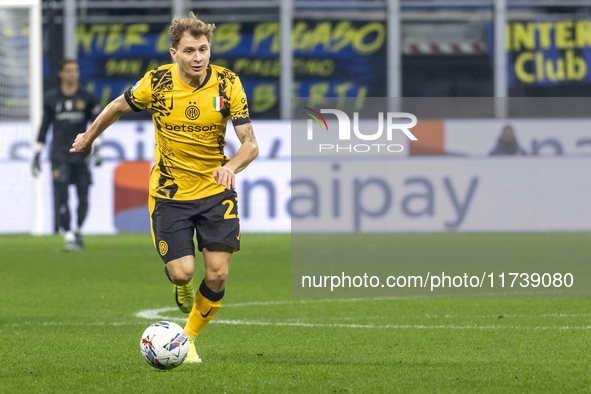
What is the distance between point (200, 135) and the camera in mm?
5965

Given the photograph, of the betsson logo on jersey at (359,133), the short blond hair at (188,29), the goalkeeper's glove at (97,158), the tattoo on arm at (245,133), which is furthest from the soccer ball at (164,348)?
the betsson logo on jersey at (359,133)

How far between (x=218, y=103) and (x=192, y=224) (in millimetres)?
645

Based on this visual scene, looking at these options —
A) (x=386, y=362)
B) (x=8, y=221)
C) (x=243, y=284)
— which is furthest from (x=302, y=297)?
(x=8, y=221)

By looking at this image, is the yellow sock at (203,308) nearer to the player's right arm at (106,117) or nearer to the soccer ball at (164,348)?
the soccer ball at (164,348)

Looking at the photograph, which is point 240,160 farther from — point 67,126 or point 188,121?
point 67,126

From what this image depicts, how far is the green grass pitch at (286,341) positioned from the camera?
5.23 m

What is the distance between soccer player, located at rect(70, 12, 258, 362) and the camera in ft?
19.4

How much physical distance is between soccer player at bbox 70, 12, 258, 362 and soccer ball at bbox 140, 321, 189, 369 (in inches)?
10.7

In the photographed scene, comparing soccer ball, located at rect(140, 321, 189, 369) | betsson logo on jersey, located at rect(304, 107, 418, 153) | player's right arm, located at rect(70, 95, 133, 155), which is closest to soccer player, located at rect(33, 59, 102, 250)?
betsson logo on jersey, located at rect(304, 107, 418, 153)

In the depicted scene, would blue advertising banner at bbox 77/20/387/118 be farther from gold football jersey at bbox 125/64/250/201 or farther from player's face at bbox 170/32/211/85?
player's face at bbox 170/32/211/85

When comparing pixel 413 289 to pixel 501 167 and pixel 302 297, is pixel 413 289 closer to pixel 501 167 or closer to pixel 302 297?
pixel 302 297

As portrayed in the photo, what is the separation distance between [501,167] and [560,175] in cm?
91

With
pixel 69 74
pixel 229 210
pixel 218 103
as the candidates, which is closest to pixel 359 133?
pixel 69 74

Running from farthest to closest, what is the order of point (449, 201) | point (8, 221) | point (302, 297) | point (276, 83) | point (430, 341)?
→ point (276, 83), point (8, 221), point (449, 201), point (302, 297), point (430, 341)
